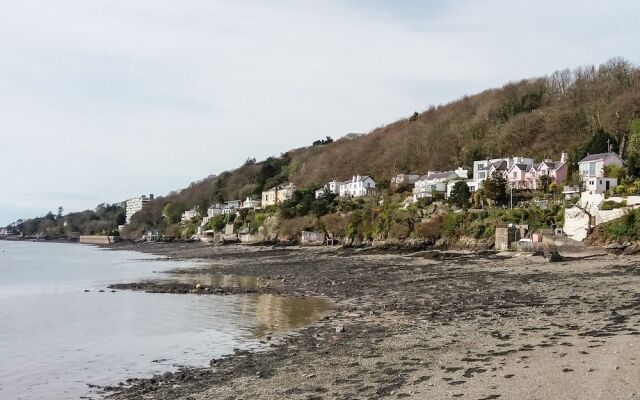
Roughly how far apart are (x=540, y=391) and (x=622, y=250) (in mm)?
26036

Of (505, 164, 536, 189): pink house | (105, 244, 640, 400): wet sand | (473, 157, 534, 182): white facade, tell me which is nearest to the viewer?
(105, 244, 640, 400): wet sand

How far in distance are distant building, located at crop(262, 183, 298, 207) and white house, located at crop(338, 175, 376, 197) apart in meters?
16.7

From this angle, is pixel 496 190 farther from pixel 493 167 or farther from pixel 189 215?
pixel 189 215

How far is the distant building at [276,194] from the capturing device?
104m

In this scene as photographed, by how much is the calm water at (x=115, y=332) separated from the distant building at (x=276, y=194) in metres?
74.6

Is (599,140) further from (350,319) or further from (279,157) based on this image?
(279,157)

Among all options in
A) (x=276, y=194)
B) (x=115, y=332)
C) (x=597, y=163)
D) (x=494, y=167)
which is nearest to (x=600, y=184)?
(x=597, y=163)

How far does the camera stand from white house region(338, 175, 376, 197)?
3295 inches

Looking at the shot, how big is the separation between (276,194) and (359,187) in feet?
87.9

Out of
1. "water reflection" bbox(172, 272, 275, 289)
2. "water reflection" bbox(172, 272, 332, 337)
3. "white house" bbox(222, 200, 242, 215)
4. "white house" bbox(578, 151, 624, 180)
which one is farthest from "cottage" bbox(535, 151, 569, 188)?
"white house" bbox(222, 200, 242, 215)

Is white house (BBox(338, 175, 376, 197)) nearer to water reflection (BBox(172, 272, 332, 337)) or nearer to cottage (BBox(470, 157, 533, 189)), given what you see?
cottage (BBox(470, 157, 533, 189))

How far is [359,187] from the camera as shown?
85.8m

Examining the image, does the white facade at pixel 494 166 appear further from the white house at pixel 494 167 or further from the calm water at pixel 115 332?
the calm water at pixel 115 332

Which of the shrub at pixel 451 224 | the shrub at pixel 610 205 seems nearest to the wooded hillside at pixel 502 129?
the shrub at pixel 451 224
